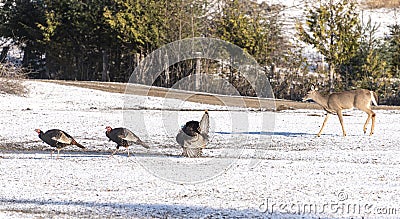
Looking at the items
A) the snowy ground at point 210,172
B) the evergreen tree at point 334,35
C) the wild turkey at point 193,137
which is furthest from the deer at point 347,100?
the evergreen tree at point 334,35

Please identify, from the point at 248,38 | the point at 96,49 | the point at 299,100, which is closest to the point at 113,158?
the point at 299,100

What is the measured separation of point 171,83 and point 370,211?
3461cm

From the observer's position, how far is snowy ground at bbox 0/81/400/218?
10.9 metres

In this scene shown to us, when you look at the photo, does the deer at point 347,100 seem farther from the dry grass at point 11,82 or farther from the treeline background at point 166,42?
the treeline background at point 166,42

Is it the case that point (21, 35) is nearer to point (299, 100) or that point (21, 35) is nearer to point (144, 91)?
point (144, 91)

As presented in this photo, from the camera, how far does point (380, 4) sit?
75.4 meters

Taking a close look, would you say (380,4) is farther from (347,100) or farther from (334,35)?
Result: (347,100)

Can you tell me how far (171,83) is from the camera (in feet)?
147

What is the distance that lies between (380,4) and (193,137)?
63.3 meters

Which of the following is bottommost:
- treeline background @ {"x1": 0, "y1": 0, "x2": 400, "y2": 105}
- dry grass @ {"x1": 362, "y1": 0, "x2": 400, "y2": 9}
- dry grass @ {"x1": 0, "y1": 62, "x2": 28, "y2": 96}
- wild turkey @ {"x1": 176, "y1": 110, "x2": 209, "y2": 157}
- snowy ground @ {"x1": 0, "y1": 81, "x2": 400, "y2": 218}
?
snowy ground @ {"x1": 0, "y1": 81, "x2": 400, "y2": 218}
